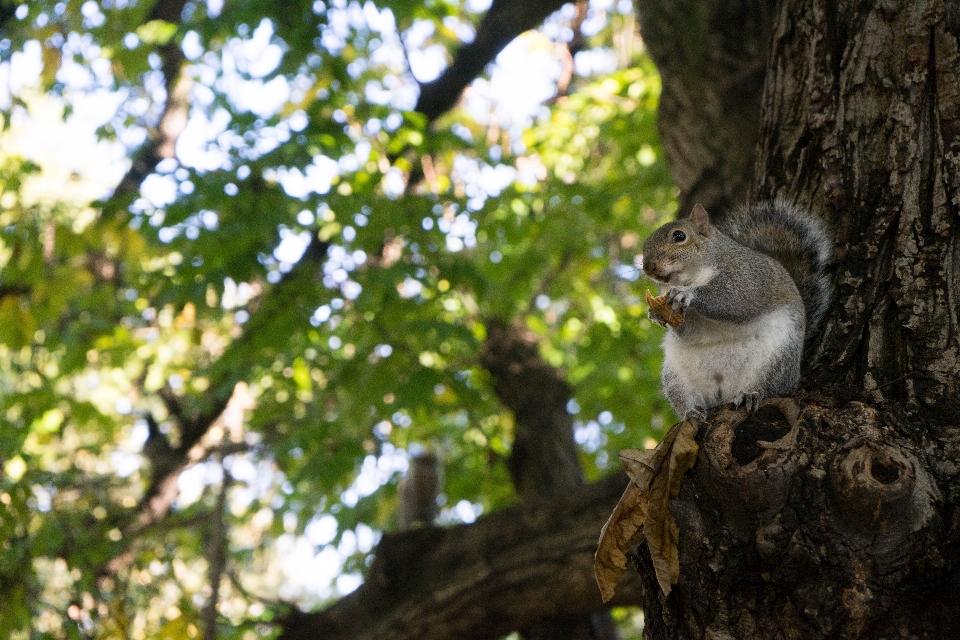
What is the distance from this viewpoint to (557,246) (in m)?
5.46

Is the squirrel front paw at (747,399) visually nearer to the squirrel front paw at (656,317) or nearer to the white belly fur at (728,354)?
the white belly fur at (728,354)

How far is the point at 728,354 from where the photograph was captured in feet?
8.51

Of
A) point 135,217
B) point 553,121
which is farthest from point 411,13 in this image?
point 553,121

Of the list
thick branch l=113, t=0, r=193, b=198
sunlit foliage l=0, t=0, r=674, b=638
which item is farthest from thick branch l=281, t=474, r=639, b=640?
thick branch l=113, t=0, r=193, b=198

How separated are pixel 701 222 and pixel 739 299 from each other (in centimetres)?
37

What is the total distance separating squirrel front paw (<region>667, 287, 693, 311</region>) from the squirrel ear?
0.39 m

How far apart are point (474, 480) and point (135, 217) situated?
2568 mm

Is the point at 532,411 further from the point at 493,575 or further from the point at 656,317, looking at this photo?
the point at 656,317

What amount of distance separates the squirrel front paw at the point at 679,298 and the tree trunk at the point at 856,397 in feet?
1.15

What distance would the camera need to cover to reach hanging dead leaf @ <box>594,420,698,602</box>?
178 cm

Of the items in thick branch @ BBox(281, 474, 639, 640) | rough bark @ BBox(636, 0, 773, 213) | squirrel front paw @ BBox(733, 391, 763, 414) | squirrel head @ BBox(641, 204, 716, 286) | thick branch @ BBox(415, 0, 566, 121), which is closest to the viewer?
squirrel front paw @ BBox(733, 391, 763, 414)

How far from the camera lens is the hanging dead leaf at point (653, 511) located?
5.84 ft

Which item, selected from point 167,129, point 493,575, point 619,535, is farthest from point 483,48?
point 619,535

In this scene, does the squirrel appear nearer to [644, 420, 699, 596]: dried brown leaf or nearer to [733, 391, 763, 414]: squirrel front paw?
[733, 391, 763, 414]: squirrel front paw
